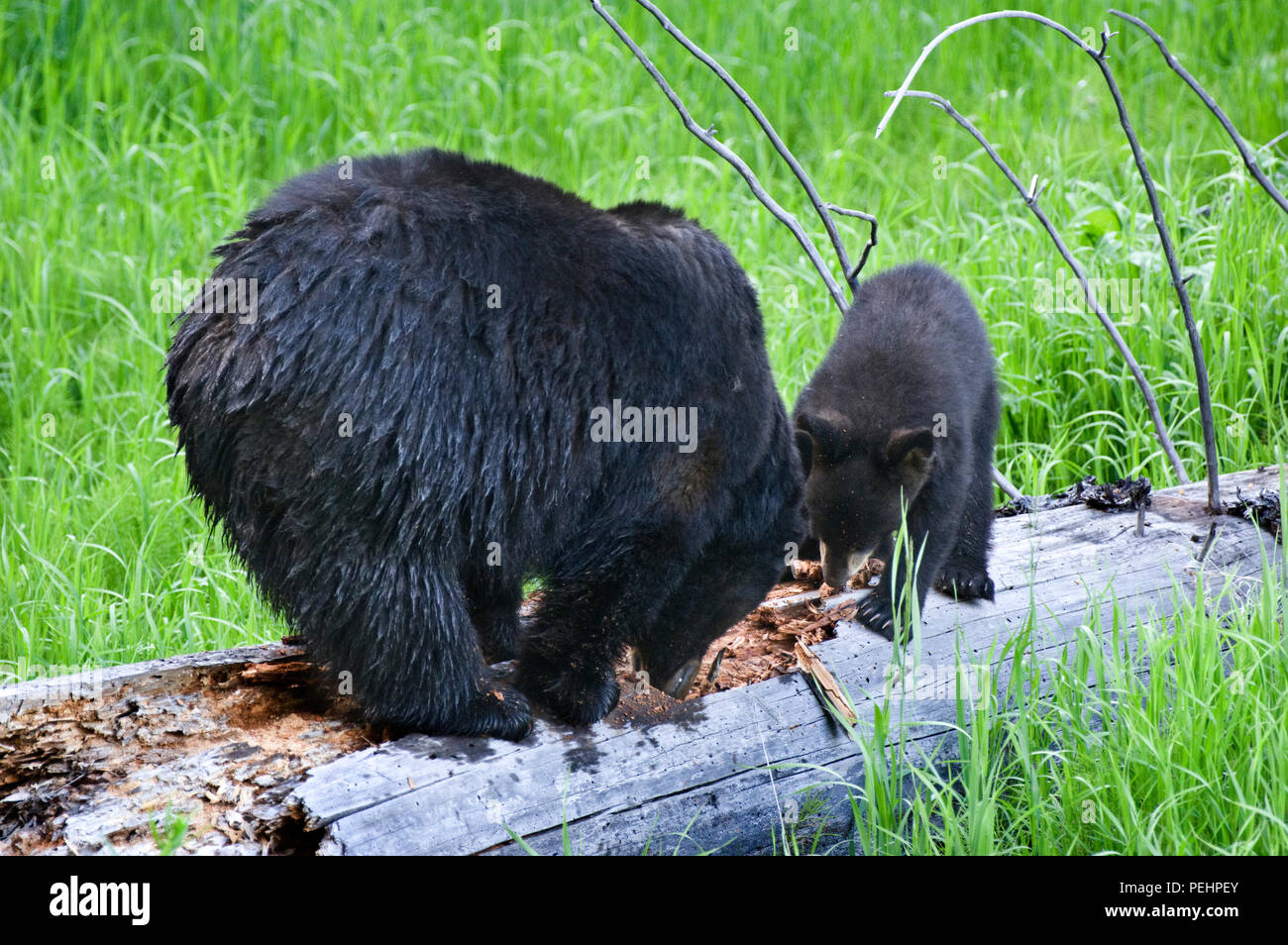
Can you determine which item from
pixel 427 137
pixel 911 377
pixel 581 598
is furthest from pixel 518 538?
pixel 427 137

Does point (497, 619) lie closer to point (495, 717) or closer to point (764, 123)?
point (495, 717)

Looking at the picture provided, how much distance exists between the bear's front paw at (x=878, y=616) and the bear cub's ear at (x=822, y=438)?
59 centimetres

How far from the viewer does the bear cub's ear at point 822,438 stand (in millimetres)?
3961

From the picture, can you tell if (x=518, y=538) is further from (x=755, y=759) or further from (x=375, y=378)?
(x=755, y=759)

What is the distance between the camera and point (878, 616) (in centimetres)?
354

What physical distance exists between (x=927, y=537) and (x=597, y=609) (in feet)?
4.08

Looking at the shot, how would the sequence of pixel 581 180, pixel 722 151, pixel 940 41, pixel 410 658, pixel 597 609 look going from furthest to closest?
pixel 581 180 < pixel 722 151 < pixel 940 41 < pixel 597 609 < pixel 410 658

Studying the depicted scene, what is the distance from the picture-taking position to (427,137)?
771 centimetres

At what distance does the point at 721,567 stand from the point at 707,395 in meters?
0.51

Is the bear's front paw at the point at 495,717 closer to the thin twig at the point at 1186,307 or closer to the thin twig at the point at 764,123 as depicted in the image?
the thin twig at the point at 764,123

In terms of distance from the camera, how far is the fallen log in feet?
8.43

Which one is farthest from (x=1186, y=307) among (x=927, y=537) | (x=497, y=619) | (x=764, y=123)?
(x=497, y=619)

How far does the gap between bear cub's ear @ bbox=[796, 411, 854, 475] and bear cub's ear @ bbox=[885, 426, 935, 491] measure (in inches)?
5.8

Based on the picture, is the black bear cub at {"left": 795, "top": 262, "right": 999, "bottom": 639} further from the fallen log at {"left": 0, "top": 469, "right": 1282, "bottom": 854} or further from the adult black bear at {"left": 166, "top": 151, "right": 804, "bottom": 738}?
the adult black bear at {"left": 166, "top": 151, "right": 804, "bottom": 738}
